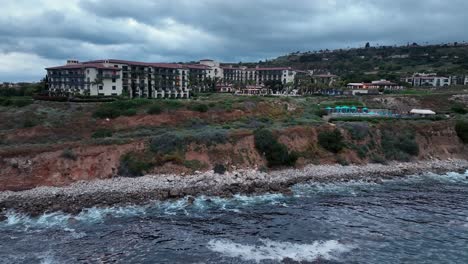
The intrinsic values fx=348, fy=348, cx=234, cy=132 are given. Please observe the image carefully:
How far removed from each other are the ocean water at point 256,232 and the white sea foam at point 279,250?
7 centimetres

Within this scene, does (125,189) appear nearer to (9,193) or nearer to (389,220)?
(9,193)

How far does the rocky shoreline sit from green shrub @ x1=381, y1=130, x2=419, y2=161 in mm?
3479

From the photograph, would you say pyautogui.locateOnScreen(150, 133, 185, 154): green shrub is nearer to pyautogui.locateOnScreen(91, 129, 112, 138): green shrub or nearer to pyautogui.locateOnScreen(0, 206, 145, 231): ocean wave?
pyautogui.locateOnScreen(91, 129, 112, 138): green shrub

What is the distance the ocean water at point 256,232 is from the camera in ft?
78.2

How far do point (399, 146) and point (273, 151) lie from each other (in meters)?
21.2

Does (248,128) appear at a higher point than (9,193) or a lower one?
higher

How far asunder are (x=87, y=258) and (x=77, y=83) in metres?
64.9

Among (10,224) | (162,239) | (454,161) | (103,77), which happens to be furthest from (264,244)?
(103,77)

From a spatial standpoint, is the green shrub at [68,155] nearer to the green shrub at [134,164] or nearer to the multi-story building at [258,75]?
the green shrub at [134,164]

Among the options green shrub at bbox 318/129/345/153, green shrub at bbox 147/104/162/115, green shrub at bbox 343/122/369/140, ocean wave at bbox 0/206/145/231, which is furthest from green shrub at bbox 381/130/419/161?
ocean wave at bbox 0/206/145/231

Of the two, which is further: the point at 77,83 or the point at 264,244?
the point at 77,83

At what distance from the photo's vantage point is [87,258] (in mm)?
23359

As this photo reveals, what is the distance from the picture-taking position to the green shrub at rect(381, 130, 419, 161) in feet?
167

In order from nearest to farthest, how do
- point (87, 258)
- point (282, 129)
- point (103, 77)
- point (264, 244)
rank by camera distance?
1. point (87, 258)
2. point (264, 244)
3. point (282, 129)
4. point (103, 77)
